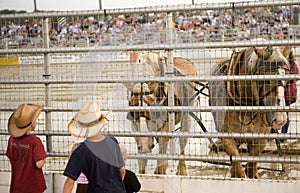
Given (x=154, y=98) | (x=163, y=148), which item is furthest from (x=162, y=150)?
(x=154, y=98)

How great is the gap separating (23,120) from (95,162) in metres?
0.97

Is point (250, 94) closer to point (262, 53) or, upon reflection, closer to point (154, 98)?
point (262, 53)

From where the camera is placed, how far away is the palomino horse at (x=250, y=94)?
5293 mm

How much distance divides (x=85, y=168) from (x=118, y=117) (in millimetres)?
1681

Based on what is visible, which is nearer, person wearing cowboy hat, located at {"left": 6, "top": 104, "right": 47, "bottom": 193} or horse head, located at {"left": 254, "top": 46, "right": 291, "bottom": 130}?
person wearing cowboy hat, located at {"left": 6, "top": 104, "right": 47, "bottom": 193}

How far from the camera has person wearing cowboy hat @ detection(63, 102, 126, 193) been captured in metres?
3.62

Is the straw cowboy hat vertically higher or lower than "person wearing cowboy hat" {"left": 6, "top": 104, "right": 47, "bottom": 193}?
higher

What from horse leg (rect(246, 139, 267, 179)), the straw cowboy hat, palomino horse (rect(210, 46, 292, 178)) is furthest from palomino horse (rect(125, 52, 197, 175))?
the straw cowboy hat

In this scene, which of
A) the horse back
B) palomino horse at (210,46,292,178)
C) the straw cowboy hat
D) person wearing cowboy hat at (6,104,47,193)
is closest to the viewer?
the straw cowboy hat

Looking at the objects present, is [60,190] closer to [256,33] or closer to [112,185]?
[112,185]

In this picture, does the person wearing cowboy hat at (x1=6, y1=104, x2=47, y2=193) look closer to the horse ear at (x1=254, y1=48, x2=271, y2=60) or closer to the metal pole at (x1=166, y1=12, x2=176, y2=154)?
the metal pole at (x1=166, y1=12, x2=176, y2=154)

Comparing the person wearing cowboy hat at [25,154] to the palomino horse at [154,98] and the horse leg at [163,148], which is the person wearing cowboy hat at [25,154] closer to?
the palomino horse at [154,98]

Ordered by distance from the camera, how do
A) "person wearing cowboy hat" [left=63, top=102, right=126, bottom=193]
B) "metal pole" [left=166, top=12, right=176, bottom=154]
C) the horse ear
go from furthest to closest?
the horse ear < "metal pole" [left=166, top=12, right=176, bottom=154] < "person wearing cowboy hat" [left=63, top=102, right=126, bottom=193]

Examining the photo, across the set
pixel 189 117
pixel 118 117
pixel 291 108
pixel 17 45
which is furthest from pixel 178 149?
pixel 17 45
